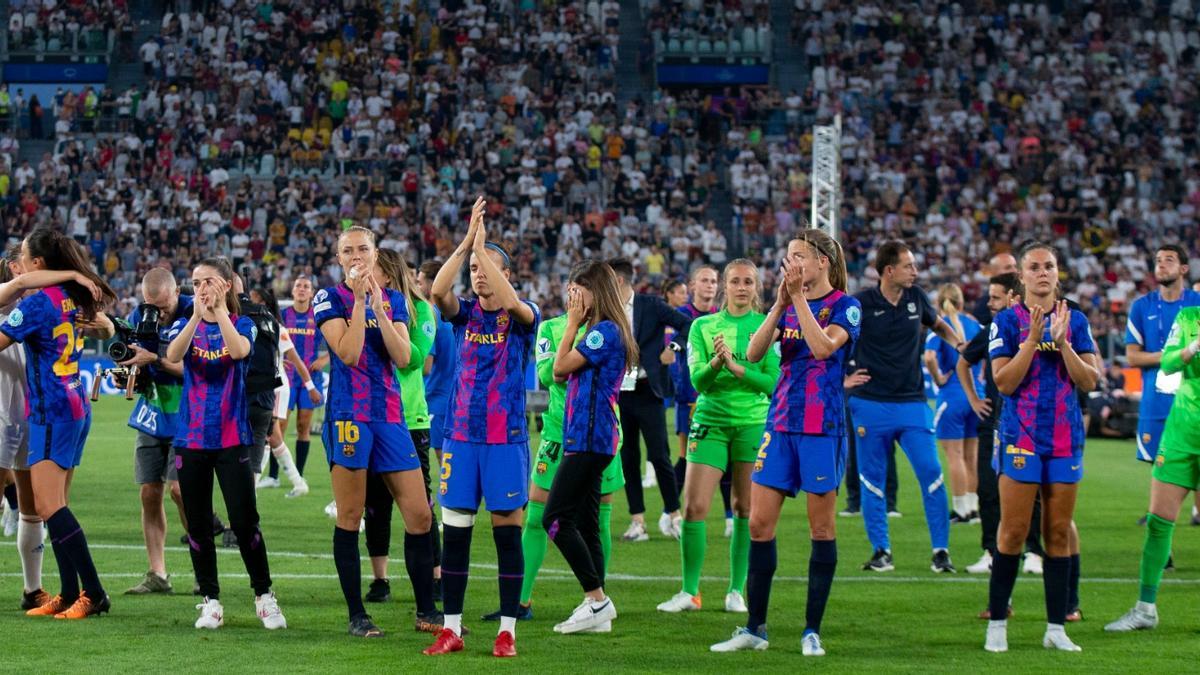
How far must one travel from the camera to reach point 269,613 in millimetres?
8680

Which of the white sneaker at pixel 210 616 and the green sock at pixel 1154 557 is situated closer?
the white sneaker at pixel 210 616

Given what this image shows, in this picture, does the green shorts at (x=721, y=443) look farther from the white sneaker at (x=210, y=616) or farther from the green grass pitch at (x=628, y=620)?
the white sneaker at (x=210, y=616)

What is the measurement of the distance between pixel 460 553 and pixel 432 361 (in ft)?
12.8

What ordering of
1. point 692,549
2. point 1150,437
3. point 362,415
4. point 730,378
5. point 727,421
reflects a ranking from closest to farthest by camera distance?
point 362,415 < point 692,549 < point 727,421 < point 730,378 < point 1150,437

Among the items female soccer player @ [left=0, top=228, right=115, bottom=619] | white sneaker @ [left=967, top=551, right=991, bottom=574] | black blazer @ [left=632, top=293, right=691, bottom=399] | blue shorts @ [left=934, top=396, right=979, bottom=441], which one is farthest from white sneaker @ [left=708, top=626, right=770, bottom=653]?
blue shorts @ [left=934, top=396, right=979, bottom=441]

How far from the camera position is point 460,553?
318 inches

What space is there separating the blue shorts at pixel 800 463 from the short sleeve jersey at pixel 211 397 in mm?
2971

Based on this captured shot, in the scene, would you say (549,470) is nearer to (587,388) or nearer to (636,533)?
(587,388)

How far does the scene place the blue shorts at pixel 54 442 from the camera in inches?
346

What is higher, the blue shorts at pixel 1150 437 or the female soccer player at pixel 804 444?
the female soccer player at pixel 804 444

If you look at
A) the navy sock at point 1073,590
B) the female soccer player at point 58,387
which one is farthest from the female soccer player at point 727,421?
the female soccer player at point 58,387

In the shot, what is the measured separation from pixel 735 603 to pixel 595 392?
80.3 inches

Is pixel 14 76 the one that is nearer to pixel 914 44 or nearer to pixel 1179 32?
pixel 914 44

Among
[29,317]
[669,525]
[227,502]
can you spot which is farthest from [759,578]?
[669,525]
